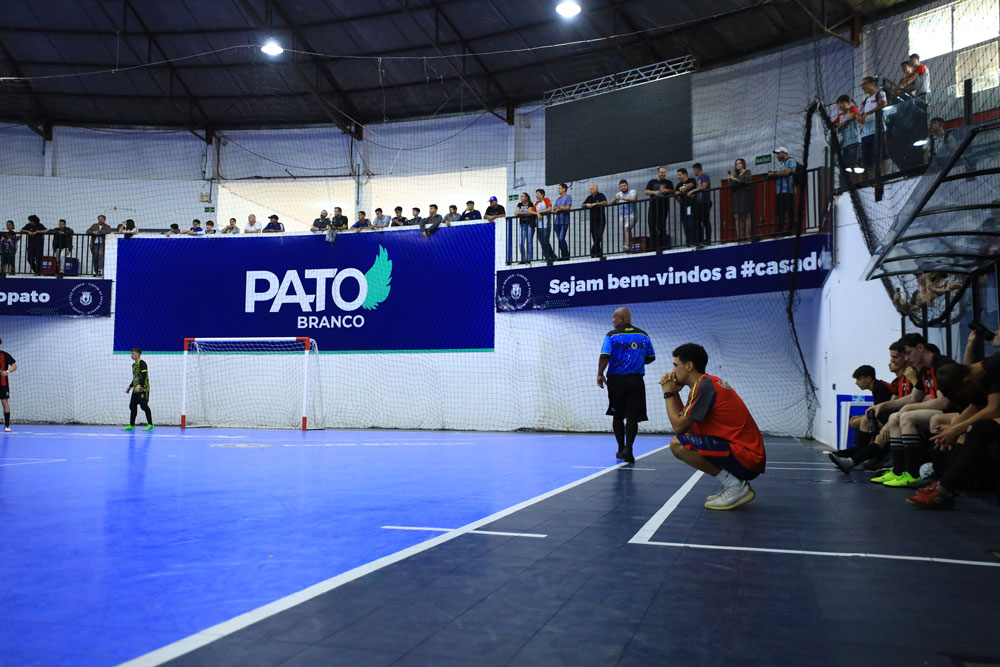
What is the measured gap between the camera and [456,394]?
61.1ft

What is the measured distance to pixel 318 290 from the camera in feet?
64.4

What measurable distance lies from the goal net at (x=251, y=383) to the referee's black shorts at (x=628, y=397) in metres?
11.8

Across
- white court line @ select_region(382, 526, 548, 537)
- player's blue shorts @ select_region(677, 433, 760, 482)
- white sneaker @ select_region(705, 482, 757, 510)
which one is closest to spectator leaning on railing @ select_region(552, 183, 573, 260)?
player's blue shorts @ select_region(677, 433, 760, 482)

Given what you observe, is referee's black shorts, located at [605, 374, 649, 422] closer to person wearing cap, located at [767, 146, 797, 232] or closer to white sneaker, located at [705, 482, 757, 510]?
white sneaker, located at [705, 482, 757, 510]

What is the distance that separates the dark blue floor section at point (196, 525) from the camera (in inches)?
114

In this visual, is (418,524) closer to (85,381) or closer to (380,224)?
(380,224)

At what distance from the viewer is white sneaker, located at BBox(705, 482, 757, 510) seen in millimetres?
5703

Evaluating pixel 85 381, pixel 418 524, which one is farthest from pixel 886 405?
pixel 85 381

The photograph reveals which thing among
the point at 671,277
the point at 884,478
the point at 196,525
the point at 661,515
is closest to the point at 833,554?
the point at 661,515

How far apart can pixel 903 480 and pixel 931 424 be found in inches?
46.5

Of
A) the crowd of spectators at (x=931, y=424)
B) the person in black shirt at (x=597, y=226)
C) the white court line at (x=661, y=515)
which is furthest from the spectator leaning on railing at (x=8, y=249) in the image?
the crowd of spectators at (x=931, y=424)

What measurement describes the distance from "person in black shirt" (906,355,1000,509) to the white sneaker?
52.9 inches

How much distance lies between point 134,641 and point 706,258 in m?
13.5

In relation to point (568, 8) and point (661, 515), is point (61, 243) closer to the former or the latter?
point (568, 8)
